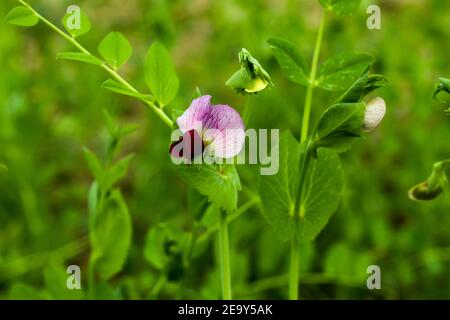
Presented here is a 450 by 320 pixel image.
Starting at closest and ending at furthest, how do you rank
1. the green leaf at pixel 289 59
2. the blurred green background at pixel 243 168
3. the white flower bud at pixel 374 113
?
the white flower bud at pixel 374 113 < the green leaf at pixel 289 59 < the blurred green background at pixel 243 168

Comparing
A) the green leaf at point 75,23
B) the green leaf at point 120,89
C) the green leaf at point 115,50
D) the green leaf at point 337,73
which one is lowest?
the green leaf at point 120,89

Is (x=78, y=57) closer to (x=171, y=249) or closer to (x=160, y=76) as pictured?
(x=160, y=76)

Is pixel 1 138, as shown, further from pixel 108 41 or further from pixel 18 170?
pixel 108 41

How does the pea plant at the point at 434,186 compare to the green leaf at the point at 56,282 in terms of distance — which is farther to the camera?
the green leaf at the point at 56,282

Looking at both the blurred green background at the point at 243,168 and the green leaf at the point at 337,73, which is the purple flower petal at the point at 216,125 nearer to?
the green leaf at the point at 337,73

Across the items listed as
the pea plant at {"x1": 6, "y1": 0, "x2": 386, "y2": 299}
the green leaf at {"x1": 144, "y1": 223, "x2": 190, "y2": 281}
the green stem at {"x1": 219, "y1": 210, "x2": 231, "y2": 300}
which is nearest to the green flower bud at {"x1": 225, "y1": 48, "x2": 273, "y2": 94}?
the pea plant at {"x1": 6, "y1": 0, "x2": 386, "y2": 299}

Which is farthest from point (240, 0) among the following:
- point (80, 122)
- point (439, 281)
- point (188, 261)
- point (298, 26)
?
point (188, 261)

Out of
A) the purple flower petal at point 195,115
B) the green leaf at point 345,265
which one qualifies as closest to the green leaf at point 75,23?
the purple flower petal at point 195,115
